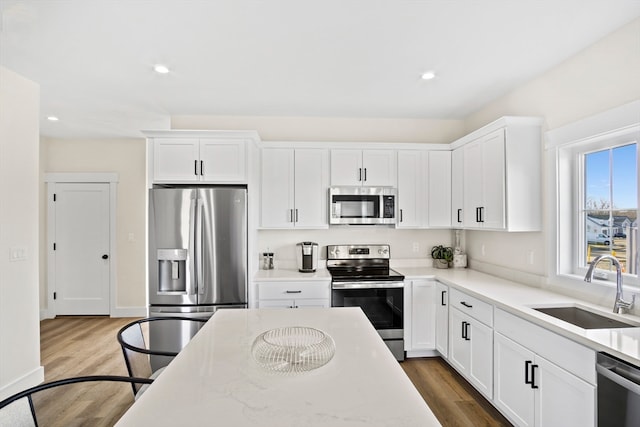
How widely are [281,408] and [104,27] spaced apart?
2304 millimetres

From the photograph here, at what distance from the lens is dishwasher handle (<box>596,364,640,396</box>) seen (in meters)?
1.33

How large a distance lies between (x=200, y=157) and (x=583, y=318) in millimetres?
3274

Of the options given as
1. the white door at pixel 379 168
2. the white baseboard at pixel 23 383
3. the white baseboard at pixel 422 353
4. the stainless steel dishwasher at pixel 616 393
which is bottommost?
the white baseboard at pixel 422 353

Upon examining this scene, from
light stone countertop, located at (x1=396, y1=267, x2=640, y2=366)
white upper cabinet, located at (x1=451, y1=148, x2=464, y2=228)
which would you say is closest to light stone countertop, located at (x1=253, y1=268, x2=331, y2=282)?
light stone countertop, located at (x1=396, y1=267, x2=640, y2=366)

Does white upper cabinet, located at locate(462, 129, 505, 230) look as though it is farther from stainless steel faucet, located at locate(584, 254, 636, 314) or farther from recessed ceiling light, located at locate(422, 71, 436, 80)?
stainless steel faucet, located at locate(584, 254, 636, 314)

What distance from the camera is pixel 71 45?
219cm

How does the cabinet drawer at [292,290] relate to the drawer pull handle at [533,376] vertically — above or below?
above

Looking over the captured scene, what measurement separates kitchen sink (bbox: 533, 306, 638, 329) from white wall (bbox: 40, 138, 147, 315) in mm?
4846

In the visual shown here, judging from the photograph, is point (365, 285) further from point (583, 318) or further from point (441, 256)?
point (583, 318)

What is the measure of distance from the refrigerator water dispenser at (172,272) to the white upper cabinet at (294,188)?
89 centimetres

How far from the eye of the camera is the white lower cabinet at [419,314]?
3264 mm

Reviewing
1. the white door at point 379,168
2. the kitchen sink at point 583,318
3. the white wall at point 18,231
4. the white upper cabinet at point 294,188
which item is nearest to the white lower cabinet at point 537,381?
the kitchen sink at point 583,318

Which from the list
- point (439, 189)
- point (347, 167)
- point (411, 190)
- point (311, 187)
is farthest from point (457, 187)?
point (311, 187)

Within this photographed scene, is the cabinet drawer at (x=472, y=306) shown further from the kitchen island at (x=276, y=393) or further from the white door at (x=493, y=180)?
the kitchen island at (x=276, y=393)
